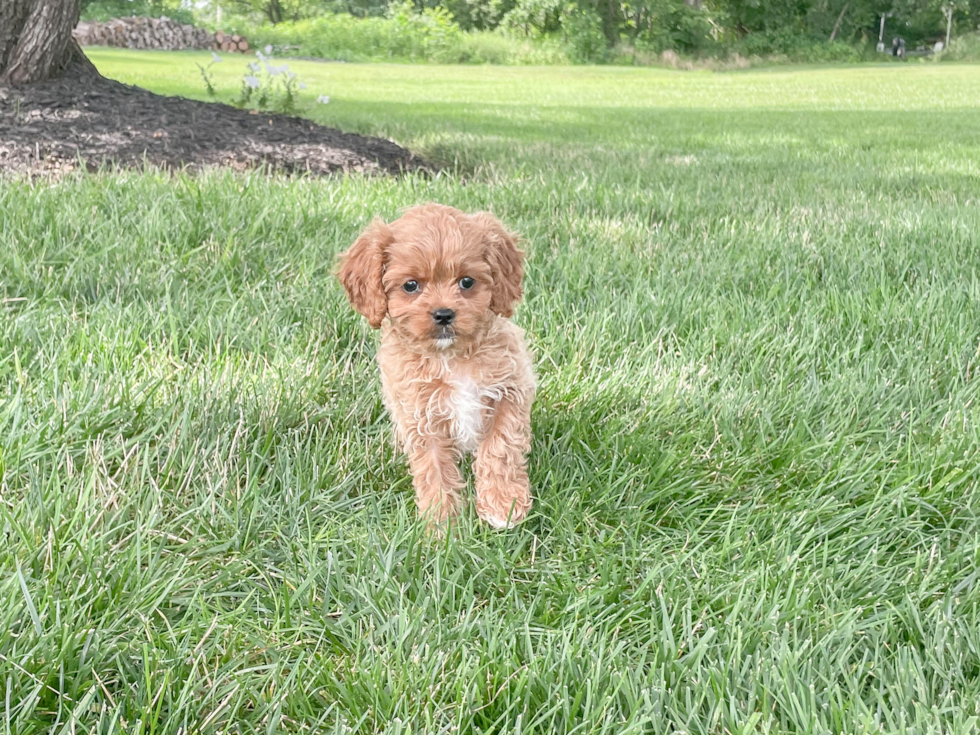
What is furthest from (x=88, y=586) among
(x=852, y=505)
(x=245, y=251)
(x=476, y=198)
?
(x=476, y=198)

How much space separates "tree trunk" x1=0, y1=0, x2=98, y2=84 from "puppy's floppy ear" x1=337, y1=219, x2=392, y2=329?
17.2 feet

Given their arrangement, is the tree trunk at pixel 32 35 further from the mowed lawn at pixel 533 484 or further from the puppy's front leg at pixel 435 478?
the puppy's front leg at pixel 435 478

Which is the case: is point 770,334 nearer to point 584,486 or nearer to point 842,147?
point 584,486

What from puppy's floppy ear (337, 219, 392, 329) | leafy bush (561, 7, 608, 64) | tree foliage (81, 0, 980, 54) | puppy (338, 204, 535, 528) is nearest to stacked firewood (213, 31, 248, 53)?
tree foliage (81, 0, 980, 54)

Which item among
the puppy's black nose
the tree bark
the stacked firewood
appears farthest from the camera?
the tree bark

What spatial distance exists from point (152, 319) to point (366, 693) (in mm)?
Answer: 2009

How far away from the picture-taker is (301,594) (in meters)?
1.84

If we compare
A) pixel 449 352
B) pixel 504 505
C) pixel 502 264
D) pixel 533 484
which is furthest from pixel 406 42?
pixel 504 505

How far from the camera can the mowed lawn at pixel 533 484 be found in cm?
157

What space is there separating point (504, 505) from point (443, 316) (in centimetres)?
58

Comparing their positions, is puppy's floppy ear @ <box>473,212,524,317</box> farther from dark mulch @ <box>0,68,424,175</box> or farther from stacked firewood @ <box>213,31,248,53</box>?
stacked firewood @ <box>213,31,248,53</box>

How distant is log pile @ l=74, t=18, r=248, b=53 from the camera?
36156mm

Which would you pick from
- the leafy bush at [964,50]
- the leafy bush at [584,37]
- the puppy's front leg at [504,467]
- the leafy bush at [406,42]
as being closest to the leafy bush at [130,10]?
the leafy bush at [406,42]

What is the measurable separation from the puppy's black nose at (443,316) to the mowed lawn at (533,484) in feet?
1.58
